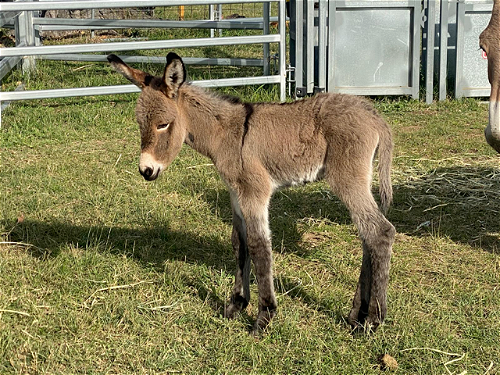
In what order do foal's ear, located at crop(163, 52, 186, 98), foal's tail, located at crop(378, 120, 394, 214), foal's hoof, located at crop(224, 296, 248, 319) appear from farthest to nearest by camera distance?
foal's hoof, located at crop(224, 296, 248, 319) → foal's tail, located at crop(378, 120, 394, 214) → foal's ear, located at crop(163, 52, 186, 98)

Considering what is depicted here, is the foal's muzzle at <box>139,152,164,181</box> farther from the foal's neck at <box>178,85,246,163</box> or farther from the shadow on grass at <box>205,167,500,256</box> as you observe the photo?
the shadow on grass at <box>205,167,500,256</box>

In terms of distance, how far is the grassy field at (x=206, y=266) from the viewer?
399 cm

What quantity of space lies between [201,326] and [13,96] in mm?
5288

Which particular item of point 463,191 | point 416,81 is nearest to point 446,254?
point 463,191

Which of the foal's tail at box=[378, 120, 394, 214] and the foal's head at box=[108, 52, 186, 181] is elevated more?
the foal's head at box=[108, 52, 186, 181]

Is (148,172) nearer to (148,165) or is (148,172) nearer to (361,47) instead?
(148,165)

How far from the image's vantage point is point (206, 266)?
5.19m

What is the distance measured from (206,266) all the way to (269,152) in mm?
1219

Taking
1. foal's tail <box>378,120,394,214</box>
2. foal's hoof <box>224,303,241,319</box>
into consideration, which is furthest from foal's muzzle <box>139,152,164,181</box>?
foal's tail <box>378,120,394,214</box>

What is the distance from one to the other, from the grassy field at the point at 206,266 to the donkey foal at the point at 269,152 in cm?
28

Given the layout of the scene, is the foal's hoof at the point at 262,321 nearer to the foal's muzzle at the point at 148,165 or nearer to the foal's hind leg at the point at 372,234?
the foal's hind leg at the point at 372,234

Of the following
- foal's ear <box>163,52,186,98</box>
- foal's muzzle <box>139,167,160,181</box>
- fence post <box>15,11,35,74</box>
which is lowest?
foal's muzzle <box>139,167,160,181</box>

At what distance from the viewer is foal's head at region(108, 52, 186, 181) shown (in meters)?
4.30

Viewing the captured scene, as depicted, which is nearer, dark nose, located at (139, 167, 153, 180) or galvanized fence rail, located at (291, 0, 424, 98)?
dark nose, located at (139, 167, 153, 180)
